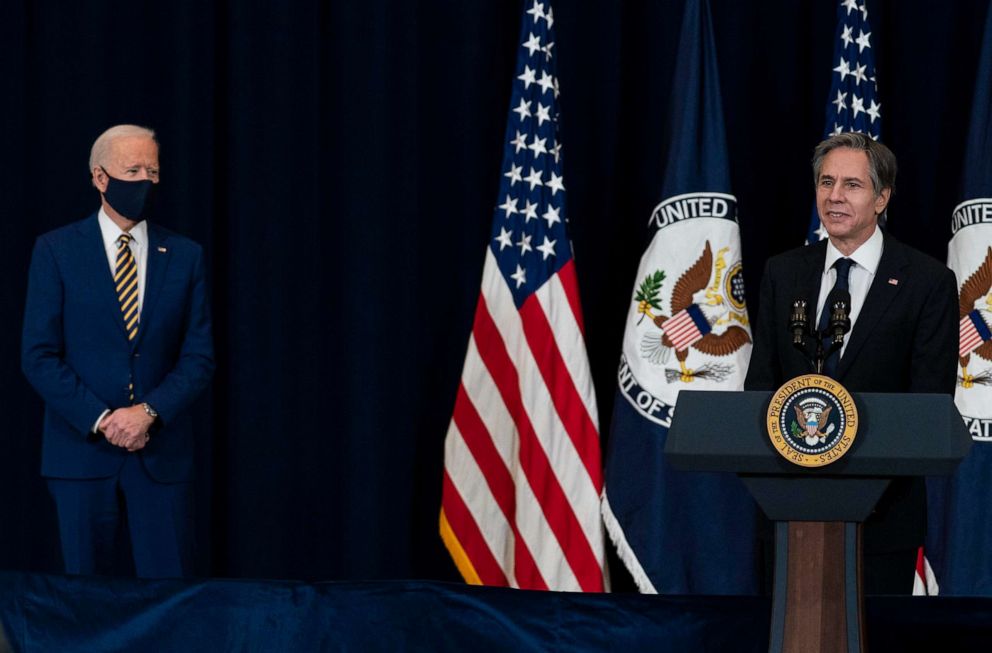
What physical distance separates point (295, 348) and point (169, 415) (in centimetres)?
133

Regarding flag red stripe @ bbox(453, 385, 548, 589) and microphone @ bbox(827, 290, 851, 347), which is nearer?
microphone @ bbox(827, 290, 851, 347)

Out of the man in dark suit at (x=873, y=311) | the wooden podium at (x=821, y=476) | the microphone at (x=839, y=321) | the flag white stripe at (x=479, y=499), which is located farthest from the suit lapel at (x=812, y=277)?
the flag white stripe at (x=479, y=499)

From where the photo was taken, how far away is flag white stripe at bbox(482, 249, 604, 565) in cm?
448

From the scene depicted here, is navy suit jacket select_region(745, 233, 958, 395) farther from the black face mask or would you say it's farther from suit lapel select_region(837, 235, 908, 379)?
the black face mask

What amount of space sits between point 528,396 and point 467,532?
0.48 m

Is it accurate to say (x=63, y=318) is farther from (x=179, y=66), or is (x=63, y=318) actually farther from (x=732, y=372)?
(x=732, y=372)

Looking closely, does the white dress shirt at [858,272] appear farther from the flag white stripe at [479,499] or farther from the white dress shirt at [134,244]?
the flag white stripe at [479,499]

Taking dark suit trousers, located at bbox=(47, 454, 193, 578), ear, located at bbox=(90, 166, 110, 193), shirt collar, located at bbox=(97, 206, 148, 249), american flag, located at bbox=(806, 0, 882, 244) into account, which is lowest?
dark suit trousers, located at bbox=(47, 454, 193, 578)

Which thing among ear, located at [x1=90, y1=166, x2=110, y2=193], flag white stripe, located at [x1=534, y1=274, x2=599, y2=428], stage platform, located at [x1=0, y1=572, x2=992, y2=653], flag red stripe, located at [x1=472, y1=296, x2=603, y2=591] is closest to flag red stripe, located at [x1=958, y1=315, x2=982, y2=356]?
flag white stripe, located at [x1=534, y1=274, x2=599, y2=428]

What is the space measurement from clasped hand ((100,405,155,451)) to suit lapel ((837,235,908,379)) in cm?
168

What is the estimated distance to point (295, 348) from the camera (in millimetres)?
4793

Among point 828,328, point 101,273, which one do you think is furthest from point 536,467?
point 828,328

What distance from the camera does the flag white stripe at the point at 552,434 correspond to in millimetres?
4480

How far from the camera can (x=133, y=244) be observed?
3.62 metres
